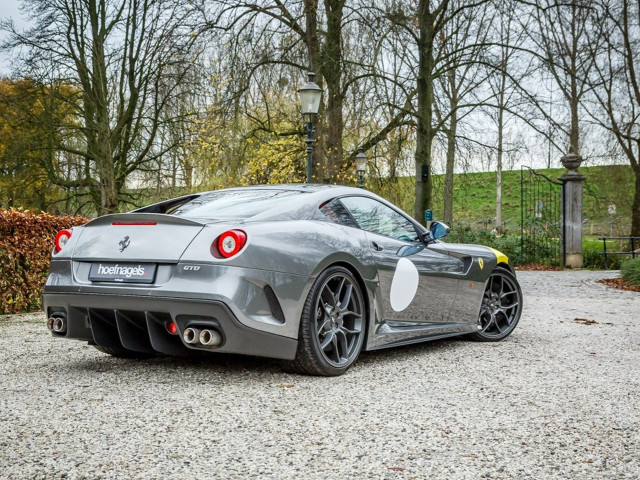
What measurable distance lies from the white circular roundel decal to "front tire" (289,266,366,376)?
16.4 inches

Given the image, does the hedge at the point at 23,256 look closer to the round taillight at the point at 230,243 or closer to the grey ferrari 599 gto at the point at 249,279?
the grey ferrari 599 gto at the point at 249,279

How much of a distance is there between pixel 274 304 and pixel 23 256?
6447mm

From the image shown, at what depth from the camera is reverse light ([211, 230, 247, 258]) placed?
4492 millimetres

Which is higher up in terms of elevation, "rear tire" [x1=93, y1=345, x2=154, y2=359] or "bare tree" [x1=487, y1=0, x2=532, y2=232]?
"bare tree" [x1=487, y1=0, x2=532, y2=232]

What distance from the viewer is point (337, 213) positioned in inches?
214

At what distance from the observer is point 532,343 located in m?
6.93

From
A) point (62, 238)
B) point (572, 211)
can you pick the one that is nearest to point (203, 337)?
point (62, 238)

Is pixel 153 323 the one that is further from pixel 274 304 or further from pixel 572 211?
pixel 572 211

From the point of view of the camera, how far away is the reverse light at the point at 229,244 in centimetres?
449

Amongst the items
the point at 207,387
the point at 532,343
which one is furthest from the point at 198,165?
the point at 207,387

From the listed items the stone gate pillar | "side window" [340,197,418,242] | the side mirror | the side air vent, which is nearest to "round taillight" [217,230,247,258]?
the side air vent

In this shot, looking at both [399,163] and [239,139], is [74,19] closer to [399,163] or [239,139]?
[239,139]

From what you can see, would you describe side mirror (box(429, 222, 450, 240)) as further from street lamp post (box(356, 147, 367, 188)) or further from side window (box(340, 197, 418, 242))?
street lamp post (box(356, 147, 367, 188))

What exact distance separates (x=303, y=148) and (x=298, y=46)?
3.95 metres
